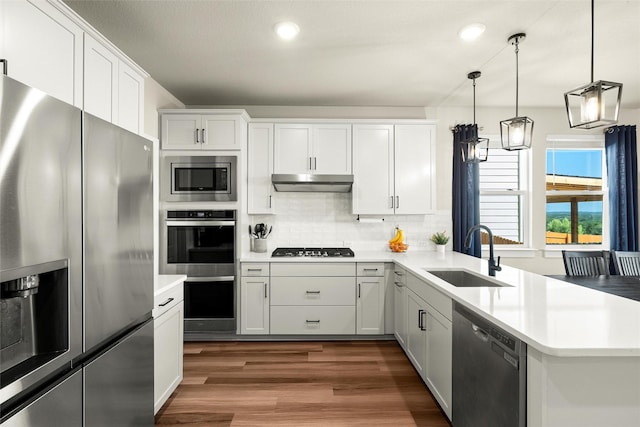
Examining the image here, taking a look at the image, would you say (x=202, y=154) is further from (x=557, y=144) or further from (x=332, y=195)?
(x=557, y=144)

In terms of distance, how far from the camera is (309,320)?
3645mm

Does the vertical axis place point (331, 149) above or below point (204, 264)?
above

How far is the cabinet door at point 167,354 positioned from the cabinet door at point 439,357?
5.62 feet

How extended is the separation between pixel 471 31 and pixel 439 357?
220cm

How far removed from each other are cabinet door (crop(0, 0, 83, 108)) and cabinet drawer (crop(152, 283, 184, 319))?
1.13m

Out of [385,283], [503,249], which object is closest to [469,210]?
[503,249]

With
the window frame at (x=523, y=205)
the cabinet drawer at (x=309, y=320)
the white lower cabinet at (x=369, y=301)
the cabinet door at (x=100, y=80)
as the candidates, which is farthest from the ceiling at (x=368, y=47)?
the cabinet drawer at (x=309, y=320)

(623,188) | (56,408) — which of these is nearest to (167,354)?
(56,408)

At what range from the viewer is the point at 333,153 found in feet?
13.0

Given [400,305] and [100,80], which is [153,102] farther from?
[400,305]

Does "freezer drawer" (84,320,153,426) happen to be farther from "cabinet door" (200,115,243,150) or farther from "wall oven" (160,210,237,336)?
"cabinet door" (200,115,243,150)

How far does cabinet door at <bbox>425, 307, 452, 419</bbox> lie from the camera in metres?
2.16

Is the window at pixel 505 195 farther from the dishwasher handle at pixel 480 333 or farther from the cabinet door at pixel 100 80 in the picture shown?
the cabinet door at pixel 100 80

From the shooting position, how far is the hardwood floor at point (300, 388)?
90.7 inches
